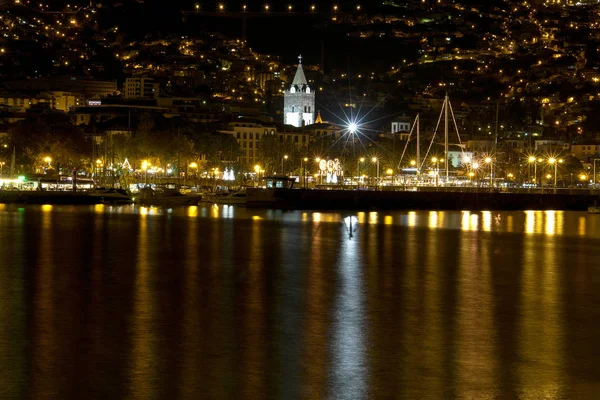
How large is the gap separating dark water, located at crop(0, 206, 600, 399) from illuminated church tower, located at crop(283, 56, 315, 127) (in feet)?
281

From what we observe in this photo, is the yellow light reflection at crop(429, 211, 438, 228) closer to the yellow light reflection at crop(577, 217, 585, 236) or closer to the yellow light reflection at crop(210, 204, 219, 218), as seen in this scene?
the yellow light reflection at crop(577, 217, 585, 236)

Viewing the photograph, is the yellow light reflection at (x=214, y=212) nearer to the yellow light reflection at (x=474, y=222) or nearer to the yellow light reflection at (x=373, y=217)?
the yellow light reflection at (x=373, y=217)

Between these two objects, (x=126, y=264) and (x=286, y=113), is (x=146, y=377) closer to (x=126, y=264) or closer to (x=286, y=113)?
(x=126, y=264)

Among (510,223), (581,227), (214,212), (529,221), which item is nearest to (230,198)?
(214,212)

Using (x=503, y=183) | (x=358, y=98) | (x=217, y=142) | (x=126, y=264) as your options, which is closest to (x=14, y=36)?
(x=358, y=98)

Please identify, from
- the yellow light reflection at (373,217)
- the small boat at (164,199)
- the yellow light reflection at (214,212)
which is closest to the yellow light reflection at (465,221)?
the yellow light reflection at (373,217)

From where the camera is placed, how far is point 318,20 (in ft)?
576

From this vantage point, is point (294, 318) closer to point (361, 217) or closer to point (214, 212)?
point (361, 217)

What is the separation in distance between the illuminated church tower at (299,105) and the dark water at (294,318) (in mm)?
85582

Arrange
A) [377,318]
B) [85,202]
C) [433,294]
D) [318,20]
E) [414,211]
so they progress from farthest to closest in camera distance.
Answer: [318,20], [85,202], [414,211], [433,294], [377,318]

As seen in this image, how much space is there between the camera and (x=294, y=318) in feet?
53.0

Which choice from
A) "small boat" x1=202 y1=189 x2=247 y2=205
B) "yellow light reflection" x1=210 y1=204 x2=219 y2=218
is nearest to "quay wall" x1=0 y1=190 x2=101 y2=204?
"small boat" x1=202 y1=189 x2=247 y2=205

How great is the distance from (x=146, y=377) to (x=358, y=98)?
442 ft

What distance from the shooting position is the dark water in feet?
39.4
